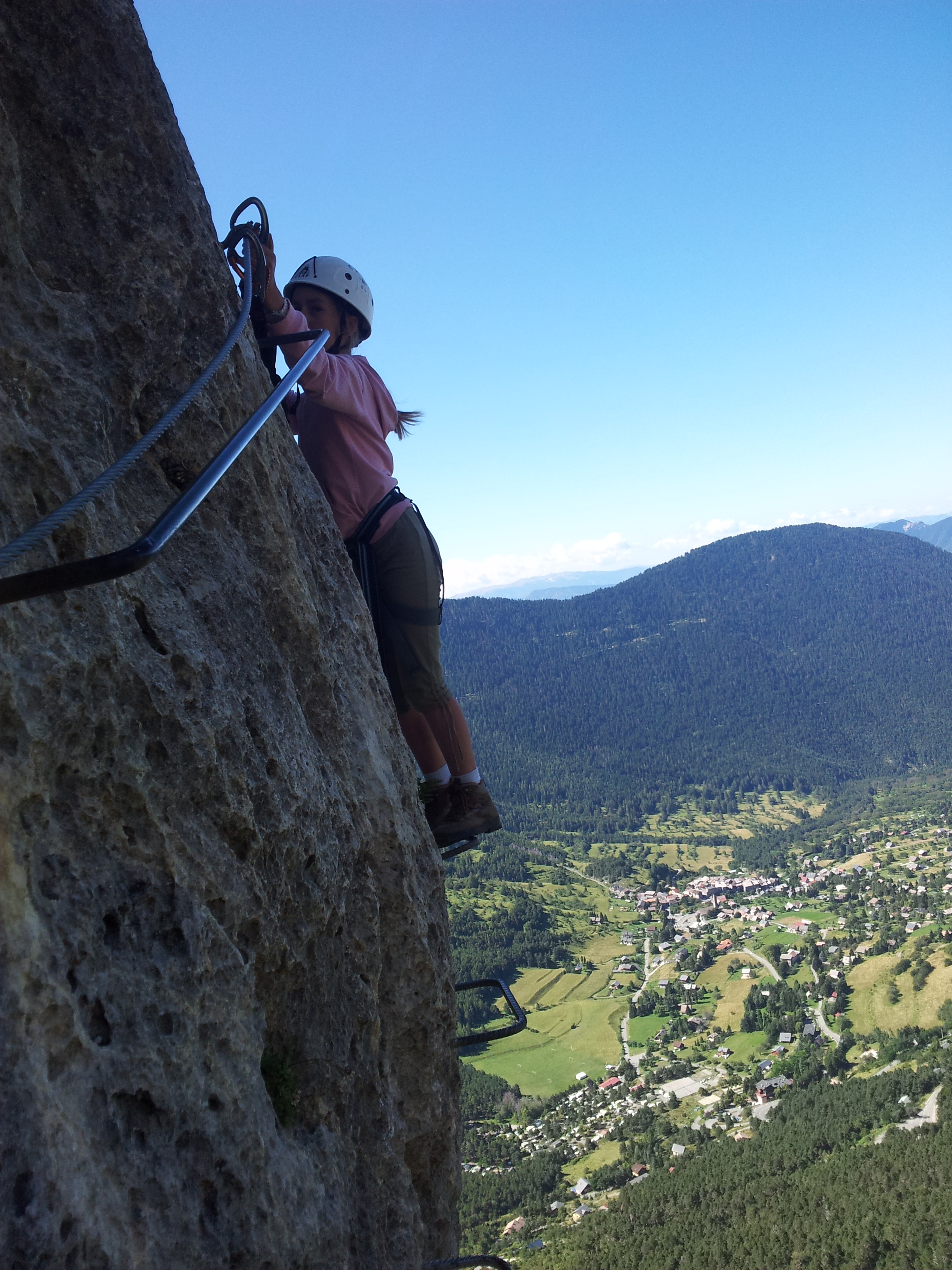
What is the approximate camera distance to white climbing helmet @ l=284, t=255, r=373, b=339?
5520 millimetres

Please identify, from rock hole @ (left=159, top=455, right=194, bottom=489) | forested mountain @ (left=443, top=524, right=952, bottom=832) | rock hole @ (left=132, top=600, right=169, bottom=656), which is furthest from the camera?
forested mountain @ (left=443, top=524, right=952, bottom=832)

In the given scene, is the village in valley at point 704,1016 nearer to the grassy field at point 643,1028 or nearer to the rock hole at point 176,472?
the grassy field at point 643,1028

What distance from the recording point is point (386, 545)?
5652 mm

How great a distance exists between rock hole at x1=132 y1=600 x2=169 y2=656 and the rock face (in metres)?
0.01

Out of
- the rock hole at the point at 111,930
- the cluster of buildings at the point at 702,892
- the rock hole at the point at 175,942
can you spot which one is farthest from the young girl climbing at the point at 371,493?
the cluster of buildings at the point at 702,892

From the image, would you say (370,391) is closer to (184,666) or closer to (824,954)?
(184,666)

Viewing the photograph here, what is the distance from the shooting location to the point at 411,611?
227 inches

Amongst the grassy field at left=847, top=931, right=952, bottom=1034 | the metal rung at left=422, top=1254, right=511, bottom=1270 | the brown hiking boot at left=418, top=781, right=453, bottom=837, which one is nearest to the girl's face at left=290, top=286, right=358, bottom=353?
the brown hiking boot at left=418, top=781, right=453, bottom=837

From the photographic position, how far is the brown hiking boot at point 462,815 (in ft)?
20.7

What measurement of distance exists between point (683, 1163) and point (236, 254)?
7150cm

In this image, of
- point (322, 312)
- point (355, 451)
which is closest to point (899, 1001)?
point (355, 451)

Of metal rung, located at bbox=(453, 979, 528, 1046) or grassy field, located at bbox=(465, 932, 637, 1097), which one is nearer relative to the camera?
metal rung, located at bbox=(453, 979, 528, 1046)

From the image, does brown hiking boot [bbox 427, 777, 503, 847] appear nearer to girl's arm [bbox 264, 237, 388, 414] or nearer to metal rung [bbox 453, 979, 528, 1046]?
metal rung [bbox 453, 979, 528, 1046]

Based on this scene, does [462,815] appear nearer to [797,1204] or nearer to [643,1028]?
[797,1204]
